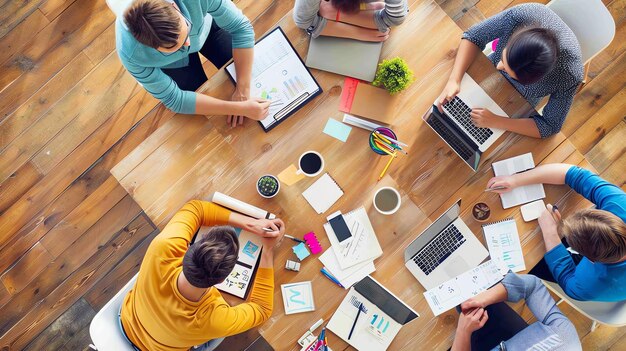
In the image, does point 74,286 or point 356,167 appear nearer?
point 356,167

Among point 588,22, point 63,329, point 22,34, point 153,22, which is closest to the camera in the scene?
point 153,22

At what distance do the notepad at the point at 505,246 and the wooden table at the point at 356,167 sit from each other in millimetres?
33

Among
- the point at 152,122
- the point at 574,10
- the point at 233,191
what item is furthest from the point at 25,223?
the point at 574,10

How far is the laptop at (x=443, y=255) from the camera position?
6.05ft

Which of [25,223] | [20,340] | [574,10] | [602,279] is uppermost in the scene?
[25,223]

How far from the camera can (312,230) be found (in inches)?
73.5

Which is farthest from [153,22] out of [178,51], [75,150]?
[75,150]

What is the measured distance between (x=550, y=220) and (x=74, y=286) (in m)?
2.53

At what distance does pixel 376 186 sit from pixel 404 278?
0.39m

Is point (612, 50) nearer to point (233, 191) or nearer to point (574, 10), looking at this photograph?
point (574, 10)

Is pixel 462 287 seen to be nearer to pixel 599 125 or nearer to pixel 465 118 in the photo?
pixel 465 118

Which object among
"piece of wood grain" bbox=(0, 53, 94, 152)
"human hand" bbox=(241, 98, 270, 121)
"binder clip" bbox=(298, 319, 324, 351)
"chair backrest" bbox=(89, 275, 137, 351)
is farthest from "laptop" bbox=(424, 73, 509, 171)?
"piece of wood grain" bbox=(0, 53, 94, 152)

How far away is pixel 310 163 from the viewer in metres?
1.88

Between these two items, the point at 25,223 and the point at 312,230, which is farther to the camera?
the point at 25,223
